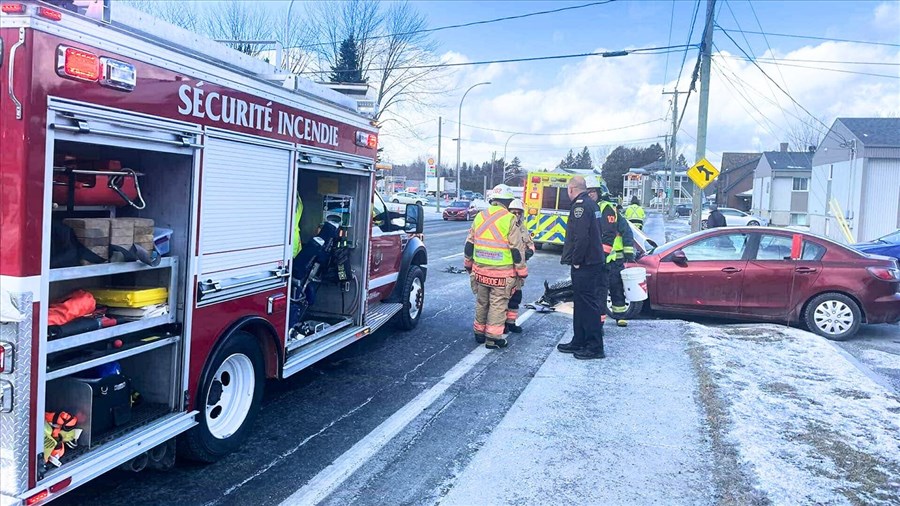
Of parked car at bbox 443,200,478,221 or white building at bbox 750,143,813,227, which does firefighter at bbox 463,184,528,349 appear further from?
white building at bbox 750,143,813,227

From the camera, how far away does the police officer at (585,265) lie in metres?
7.11

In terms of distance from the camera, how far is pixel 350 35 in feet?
134

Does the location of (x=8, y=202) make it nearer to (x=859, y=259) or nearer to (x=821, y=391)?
(x=821, y=391)

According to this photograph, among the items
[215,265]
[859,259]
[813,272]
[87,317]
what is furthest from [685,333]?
[87,317]

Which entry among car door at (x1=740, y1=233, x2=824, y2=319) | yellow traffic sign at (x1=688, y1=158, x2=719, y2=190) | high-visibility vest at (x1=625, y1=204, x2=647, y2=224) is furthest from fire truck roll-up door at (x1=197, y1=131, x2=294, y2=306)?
yellow traffic sign at (x1=688, y1=158, x2=719, y2=190)

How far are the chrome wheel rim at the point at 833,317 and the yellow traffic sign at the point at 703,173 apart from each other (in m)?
7.45

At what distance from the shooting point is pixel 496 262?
7414 millimetres

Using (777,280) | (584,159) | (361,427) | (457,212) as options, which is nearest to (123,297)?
(361,427)

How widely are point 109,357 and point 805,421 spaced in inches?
187

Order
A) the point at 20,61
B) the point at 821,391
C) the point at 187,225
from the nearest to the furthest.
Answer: the point at 20,61 → the point at 187,225 → the point at 821,391

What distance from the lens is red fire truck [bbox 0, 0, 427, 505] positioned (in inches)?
113

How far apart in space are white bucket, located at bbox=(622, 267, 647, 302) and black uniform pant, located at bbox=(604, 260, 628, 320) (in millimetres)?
76

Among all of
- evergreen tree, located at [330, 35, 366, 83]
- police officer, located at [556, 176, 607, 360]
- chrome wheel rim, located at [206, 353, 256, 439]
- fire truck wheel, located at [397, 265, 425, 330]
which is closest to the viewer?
chrome wheel rim, located at [206, 353, 256, 439]

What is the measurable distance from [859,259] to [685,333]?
257 centimetres
